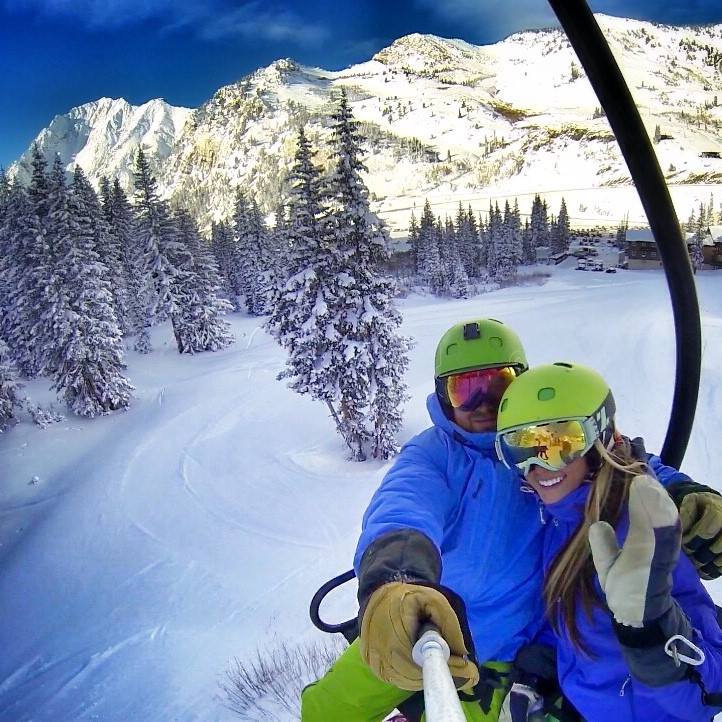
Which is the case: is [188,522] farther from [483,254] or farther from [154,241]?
[483,254]

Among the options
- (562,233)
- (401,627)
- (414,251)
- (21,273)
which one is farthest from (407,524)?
(562,233)

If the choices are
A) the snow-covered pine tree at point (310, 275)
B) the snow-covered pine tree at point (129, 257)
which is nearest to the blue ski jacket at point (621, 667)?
the snow-covered pine tree at point (310, 275)

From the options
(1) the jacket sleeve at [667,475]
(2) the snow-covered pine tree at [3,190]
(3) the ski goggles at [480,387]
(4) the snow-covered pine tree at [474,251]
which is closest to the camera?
(1) the jacket sleeve at [667,475]

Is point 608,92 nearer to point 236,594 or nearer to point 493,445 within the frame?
point 493,445

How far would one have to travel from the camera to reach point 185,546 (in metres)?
12.9

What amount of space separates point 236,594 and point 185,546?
10.6 feet

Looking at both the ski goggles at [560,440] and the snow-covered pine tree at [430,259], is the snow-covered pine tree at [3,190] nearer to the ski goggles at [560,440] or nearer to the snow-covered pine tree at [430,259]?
the ski goggles at [560,440]

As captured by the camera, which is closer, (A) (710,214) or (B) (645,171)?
(B) (645,171)

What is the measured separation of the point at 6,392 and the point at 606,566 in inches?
1020

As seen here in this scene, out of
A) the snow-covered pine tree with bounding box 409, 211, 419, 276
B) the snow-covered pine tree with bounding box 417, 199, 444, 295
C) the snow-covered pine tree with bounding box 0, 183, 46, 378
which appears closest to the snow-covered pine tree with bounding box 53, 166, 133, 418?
the snow-covered pine tree with bounding box 0, 183, 46, 378

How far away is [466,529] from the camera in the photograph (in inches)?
89.2

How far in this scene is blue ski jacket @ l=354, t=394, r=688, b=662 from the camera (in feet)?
7.18

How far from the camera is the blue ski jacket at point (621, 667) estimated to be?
5.53ft

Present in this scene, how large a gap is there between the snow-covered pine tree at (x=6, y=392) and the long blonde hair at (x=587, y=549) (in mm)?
24961
